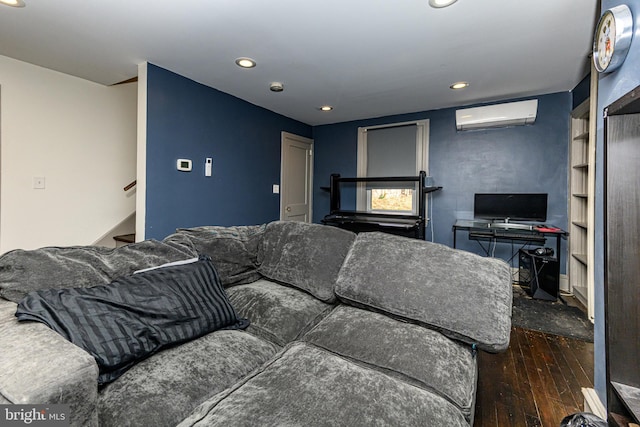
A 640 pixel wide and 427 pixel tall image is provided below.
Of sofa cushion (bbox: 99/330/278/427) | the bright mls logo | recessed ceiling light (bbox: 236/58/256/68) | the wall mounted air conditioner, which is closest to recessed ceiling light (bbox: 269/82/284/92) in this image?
recessed ceiling light (bbox: 236/58/256/68)

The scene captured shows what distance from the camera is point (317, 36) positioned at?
2.20 m

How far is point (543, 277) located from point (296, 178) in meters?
3.46

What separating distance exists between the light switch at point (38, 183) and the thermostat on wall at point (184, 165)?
1.27 meters

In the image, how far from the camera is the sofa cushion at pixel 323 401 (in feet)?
2.63

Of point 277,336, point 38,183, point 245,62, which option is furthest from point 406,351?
point 38,183

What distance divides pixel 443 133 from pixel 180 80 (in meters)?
3.31

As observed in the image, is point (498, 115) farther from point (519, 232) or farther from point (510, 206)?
point (519, 232)

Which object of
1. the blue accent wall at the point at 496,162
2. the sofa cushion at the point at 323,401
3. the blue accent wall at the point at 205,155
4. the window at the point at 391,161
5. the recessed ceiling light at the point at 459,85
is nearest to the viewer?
the sofa cushion at the point at 323,401

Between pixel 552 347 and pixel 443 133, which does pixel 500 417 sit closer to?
pixel 552 347

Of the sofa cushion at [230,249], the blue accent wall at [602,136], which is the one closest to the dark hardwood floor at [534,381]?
the blue accent wall at [602,136]

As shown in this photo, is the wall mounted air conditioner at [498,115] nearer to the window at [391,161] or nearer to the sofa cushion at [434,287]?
the window at [391,161]

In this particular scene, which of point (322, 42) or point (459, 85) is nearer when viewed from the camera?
Result: point (322, 42)

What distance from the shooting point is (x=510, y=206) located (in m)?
3.58

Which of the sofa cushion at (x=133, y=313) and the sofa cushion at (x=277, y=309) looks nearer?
the sofa cushion at (x=133, y=313)
